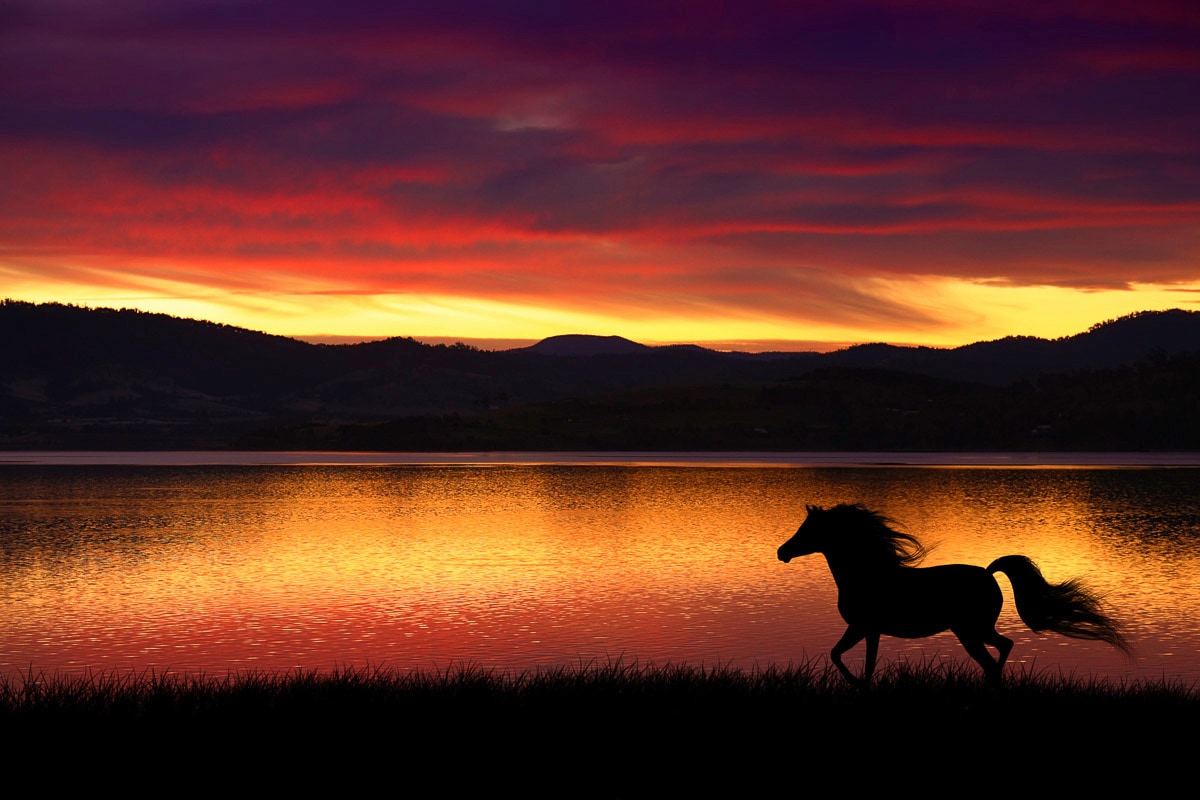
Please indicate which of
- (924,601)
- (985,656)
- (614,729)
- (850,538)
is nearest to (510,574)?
(850,538)

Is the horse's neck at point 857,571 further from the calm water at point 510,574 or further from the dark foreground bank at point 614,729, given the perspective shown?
the calm water at point 510,574

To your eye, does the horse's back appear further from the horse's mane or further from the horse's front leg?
the horse's mane

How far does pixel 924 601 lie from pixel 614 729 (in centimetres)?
518

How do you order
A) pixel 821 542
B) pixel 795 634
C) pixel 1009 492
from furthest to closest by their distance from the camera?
pixel 1009 492 → pixel 795 634 → pixel 821 542

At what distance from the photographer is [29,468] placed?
13400 centimetres

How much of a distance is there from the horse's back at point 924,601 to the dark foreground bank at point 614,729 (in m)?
0.91

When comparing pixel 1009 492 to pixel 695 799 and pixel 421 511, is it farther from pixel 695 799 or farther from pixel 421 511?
pixel 695 799

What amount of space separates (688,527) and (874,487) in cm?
3454

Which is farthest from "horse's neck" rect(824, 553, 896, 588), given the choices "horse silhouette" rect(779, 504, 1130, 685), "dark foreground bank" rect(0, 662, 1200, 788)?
"dark foreground bank" rect(0, 662, 1200, 788)

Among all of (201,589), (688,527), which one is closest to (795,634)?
(201,589)

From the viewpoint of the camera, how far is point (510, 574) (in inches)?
1478

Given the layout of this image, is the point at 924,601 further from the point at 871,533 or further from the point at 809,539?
the point at 809,539

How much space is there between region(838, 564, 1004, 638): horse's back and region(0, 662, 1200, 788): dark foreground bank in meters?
0.91

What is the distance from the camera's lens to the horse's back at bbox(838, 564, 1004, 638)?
17578 mm
